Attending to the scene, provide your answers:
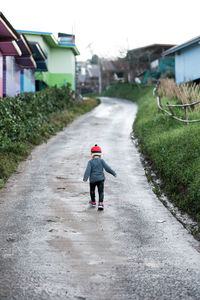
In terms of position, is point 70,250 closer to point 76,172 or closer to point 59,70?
point 76,172

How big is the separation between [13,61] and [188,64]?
1382cm

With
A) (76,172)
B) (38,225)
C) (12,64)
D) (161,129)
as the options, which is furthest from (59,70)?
(38,225)

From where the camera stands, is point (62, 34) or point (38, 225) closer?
point (38, 225)

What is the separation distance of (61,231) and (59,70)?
31923 mm

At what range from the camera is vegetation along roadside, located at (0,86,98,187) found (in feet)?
45.7

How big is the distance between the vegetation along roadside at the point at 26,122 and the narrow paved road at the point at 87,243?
104 centimetres

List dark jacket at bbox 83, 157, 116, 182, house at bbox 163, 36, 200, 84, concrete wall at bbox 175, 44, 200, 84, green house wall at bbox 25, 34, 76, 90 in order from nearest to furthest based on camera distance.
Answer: dark jacket at bbox 83, 157, 116, 182 < house at bbox 163, 36, 200, 84 < concrete wall at bbox 175, 44, 200, 84 < green house wall at bbox 25, 34, 76, 90

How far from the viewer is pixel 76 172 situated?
12977 millimetres

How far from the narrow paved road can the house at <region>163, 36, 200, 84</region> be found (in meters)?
17.5

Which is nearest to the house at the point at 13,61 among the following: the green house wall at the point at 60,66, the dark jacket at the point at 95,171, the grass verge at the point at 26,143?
the grass verge at the point at 26,143

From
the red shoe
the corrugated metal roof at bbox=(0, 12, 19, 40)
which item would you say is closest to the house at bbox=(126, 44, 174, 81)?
the corrugated metal roof at bbox=(0, 12, 19, 40)

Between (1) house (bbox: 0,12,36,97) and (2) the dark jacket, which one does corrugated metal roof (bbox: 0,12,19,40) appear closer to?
(1) house (bbox: 0,12,36,97)

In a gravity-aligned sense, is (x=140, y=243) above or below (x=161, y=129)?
below

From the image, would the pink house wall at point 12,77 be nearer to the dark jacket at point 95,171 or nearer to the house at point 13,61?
the house at point 13,61
